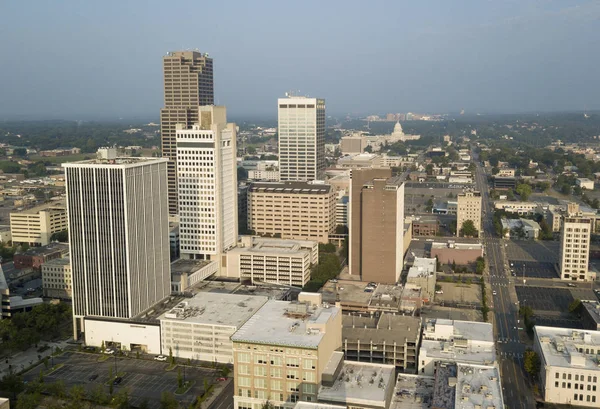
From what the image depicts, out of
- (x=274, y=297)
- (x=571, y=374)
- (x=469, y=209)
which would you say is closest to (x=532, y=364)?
(x=571, y=374)

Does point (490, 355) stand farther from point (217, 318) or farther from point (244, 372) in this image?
point (217, 318)

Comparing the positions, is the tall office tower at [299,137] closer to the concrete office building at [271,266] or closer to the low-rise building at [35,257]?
the concrete office building at [271,266]

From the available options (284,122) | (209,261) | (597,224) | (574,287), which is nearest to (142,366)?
(209,261)

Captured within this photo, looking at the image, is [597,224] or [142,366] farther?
[597,224]

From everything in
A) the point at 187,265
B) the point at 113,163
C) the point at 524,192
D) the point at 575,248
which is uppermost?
the point at 113,163

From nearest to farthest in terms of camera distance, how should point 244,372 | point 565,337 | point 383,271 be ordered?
point 244,372 < point 565,337 < point 383,271

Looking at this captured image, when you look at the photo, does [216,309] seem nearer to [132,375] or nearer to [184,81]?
[132,375]

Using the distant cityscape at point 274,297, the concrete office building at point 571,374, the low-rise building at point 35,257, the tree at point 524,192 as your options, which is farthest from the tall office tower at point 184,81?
the concrete office building at point 571,374

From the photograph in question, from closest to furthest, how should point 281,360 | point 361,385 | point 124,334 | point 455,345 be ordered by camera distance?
point 361,385 → point 281,360 → point 455,345 → point 124,334
